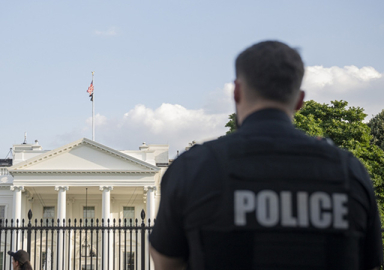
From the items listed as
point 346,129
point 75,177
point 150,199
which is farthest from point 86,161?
point 346,129

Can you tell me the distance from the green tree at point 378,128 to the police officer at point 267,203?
37043mm

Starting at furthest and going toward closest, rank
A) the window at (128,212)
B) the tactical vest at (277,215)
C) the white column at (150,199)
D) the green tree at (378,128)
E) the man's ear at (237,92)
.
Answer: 1. the window at (128,212)
2. the white column at (150,199)
3. the green tree at (378,128)
4. the man's ear at (237,92)
5. the tactical vest at (277,215)

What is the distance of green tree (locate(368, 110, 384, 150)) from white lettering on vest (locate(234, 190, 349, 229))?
3713cm

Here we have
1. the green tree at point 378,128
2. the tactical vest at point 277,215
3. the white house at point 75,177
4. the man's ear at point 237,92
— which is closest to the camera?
the tactical vest at point 277,215

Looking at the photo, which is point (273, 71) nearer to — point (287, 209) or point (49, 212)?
point (287, 209)

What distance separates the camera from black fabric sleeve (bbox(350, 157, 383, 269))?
162 cm

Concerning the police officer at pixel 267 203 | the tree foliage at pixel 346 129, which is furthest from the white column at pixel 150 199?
the police officer at pixel 267 203

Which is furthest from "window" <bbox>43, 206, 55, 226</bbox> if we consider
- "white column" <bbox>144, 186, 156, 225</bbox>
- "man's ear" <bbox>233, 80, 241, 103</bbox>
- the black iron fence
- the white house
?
"man's ear" <bbox>233, 80, 241, 103</bbox>

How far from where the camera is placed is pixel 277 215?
59.4 inches

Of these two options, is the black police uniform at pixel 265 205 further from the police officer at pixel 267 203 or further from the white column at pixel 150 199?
the white column at pixel 150 199

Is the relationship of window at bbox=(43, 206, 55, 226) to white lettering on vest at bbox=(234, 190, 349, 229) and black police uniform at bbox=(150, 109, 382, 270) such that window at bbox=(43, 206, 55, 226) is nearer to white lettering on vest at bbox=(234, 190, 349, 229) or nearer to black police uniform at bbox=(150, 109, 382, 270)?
black police uniform at bbox=(150, 109, 382, 270)

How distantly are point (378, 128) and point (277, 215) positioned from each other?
3836 centimetres

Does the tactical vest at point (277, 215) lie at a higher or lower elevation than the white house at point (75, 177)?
lower

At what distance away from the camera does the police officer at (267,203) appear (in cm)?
150
